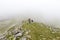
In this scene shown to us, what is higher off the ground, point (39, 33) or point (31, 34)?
point (31, 34)

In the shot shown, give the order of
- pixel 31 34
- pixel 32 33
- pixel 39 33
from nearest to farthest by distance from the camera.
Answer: pixel 31 34 < pixel 32 33 < pixel 39 33

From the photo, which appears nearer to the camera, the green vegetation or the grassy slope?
the green vegetation

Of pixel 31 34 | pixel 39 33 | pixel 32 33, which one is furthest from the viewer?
pixel 39 33

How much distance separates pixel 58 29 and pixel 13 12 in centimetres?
2105

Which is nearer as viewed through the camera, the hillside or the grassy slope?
the hillside

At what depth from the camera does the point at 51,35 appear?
58.2m

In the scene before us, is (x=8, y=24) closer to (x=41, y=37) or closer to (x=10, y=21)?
(x=10, y=21)

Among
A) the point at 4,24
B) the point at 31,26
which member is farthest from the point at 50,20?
the point at 31,26

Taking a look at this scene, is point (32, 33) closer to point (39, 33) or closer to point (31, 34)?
point (31, 34)

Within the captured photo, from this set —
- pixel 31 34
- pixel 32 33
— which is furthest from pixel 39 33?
pixel 31 34

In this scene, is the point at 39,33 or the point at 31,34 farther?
the point at 39,33

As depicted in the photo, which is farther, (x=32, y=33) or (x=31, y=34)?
(x=32, y=33)

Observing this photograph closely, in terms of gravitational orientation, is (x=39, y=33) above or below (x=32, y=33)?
below

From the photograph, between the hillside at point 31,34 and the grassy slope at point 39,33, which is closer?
the hillside at point 31,34
